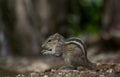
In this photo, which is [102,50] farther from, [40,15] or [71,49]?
[71,49]

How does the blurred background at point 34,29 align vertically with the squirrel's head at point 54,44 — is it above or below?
above

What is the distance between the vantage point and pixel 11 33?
715 inches

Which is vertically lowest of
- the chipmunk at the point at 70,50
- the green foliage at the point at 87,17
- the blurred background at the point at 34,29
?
the chipmunk at the point at 70,50

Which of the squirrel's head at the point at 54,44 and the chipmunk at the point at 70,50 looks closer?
the chipmunk at the point at 70,50

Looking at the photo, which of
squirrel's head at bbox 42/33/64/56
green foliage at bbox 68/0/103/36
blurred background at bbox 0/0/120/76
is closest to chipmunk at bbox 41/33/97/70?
squirrel's head at bbox 42/33/64/56

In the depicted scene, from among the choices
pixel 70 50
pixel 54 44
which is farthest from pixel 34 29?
pixel 70 50

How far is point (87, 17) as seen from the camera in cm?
2403

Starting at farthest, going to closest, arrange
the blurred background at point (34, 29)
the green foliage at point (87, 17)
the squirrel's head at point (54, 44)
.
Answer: the green foliage at point (87, 17) < the blurred background at point (34, 29) < the squirrel's head at point (54, 44)

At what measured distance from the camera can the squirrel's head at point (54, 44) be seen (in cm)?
828

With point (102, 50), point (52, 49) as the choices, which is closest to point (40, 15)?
point (102, 50)

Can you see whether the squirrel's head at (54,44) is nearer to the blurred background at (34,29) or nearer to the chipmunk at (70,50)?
the chipmunk at (70,50)

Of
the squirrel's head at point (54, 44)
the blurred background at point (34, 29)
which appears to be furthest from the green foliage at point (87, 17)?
the squirrel's head at point (54, 44)

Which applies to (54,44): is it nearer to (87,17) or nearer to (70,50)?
(70,50)

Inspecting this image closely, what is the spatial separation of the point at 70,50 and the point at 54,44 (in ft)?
1.00
